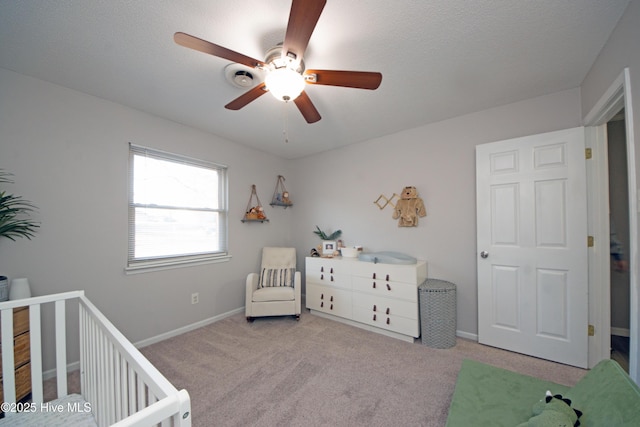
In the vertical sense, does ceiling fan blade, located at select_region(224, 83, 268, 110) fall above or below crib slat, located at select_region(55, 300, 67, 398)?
above

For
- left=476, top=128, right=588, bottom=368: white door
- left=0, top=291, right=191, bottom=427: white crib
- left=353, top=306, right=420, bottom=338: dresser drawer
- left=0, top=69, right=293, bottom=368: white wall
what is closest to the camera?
left=0, top=291, right=191, bottom=427: white crib

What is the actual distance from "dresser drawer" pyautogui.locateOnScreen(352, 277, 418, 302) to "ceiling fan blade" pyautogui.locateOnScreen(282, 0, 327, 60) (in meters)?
2.33

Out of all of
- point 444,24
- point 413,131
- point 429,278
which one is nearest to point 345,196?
point 413,131

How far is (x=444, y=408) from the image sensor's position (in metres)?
1.64

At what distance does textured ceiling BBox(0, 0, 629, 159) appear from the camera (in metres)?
1.38

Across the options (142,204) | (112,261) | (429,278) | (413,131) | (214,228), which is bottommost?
(429,278)

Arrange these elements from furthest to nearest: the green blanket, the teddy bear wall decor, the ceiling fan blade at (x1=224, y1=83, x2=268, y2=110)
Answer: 1. the teddy bear wall decor
2. the ceiling fan blade at (x1=224, y1=83, x2=268, y2=110)
3. the green blanket

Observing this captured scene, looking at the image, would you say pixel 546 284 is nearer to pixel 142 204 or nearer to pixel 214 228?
pixel 214 228

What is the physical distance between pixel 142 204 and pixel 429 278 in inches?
131

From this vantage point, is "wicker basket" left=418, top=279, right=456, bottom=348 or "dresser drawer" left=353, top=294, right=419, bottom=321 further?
"dresser drawer" left=353, top=294, right=419, bottom=321

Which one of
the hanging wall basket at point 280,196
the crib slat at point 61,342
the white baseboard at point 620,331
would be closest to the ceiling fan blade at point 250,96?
the crib slat at point 61,342

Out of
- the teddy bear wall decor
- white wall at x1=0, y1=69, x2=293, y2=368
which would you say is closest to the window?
white wall at x1=0, y1=69, x2=293, y2=368

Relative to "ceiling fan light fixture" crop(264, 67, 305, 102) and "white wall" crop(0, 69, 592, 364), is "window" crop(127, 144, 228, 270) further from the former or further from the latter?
"ceiling fan light fixture" crop(264, 67, 305, 102)

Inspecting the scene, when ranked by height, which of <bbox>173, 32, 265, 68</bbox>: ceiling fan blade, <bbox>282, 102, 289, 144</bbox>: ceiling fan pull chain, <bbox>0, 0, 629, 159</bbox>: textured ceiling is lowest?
<bbox>173, 32, 265, 68</bbox>: ceiling fan blade
